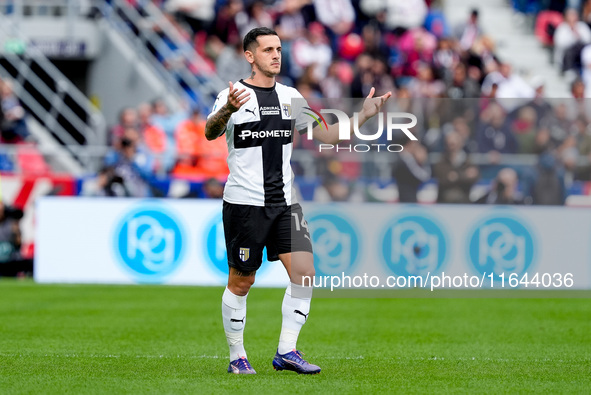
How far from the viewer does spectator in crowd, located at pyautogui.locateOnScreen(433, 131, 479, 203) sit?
574 inches

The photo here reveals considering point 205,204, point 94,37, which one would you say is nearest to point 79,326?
point 205,204

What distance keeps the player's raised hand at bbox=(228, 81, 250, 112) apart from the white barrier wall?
411 cm

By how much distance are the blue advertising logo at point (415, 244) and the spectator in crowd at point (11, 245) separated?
601cm

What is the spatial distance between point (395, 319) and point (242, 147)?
4890 millimetres

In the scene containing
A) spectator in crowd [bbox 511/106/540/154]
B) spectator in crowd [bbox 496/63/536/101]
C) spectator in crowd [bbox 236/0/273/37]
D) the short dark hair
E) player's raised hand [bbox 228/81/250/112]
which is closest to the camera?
player's raised hand [bbox 228/81/250/112]

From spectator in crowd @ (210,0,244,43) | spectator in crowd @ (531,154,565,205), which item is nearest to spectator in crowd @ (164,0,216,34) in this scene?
spectator in crowd @ (210,0,244,43)

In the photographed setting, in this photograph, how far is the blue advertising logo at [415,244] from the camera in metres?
13.5

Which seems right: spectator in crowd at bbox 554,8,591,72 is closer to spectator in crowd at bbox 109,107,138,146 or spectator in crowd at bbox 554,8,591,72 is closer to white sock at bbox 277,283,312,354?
spectator in crowd at bbox 109,107,138,146

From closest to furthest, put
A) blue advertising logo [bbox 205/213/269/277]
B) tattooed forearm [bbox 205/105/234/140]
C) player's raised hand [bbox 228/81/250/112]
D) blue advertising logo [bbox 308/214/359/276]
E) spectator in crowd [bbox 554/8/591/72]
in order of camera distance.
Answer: player's raised hand [bbox 228/81/250/112] → tattooed forearm [bbox 205/105/234/140] → blue advertising logo [bbox 308/214/359/276] → blue advertising logo [bbox 205/213/269/277] → spectator in crowd [bbox 554/8/591/72]

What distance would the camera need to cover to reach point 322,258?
40.5ft

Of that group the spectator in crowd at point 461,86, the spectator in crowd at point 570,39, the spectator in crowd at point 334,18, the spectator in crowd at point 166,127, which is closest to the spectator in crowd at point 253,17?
the spectator in crowd at point 334,18

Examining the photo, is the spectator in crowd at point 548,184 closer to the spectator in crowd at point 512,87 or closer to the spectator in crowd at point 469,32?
the spectator in crowd at point 512,87

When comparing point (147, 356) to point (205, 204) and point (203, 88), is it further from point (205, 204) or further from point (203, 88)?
point (203, 88)

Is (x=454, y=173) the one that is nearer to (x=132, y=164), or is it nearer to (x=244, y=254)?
(x=132, y=164)
